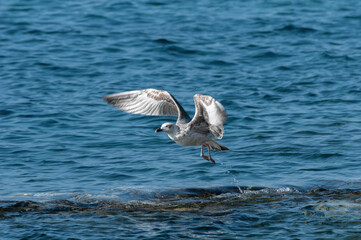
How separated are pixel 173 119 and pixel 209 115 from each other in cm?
506

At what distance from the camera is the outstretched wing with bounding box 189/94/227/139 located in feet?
28.0

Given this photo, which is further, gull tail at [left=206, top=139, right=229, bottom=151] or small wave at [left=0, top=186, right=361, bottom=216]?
gull tail at [left=206, top=139, right=229, bottom=151]

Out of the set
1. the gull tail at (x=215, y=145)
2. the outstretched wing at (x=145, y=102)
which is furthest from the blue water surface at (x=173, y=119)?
the outstretched wing at (x=145, y=102)

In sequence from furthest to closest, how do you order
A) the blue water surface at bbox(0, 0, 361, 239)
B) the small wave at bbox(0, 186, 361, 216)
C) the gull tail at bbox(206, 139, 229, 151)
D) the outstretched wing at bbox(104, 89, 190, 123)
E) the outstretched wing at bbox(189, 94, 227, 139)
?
1. the outstretched wing at bbox(104, 89, 190, 123)
2. the gull tail at bbox(206, 139, 229, 151)
3. the small wave at bbox(0, 186, 361, 216)
4. the blue water surface at bbox(0, 0, 361, 239)
5. the outstretched wing at bbox(189, 94, 227, 139)

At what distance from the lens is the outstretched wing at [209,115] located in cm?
853

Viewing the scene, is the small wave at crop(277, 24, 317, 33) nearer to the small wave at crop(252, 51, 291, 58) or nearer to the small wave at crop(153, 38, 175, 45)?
the small wave at crop(252, 51, 291, 58)

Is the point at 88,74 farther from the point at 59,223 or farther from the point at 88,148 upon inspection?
the point at 59,223

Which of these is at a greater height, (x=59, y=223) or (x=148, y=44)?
(x=148, y=44)

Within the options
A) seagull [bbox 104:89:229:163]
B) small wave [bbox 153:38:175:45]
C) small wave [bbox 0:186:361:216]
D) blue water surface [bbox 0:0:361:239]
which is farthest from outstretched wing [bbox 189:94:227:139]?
small wave [bbox 153:38:175:45]

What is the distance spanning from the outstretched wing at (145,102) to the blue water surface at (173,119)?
122 centimetres

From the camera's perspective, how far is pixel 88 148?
40.2 feet

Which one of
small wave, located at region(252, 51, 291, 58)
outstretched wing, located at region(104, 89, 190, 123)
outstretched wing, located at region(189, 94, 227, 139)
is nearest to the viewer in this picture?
outstretched wing, located at region(189, 94, 227, 139)

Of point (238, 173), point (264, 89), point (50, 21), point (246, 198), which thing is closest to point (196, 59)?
point (264, 89)

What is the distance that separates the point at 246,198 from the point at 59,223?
9.45 feet
